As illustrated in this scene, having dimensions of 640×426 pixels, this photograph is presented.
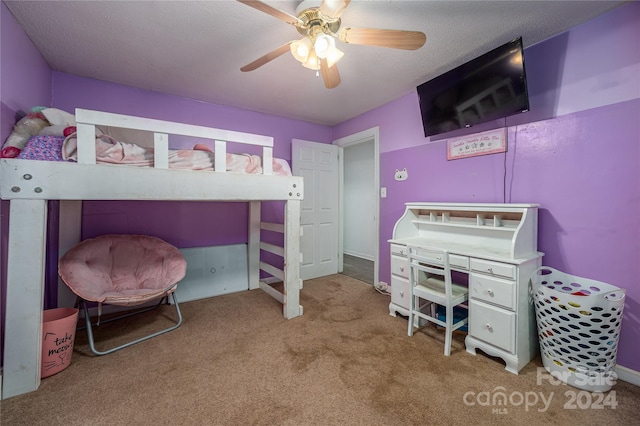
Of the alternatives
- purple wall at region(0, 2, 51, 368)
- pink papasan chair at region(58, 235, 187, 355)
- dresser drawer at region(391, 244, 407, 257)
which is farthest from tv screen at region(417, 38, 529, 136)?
purple wall at region(0, 2, 51, 368)

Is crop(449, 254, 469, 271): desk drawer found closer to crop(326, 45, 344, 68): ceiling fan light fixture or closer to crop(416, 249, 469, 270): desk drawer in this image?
crop(416, 249, 469, 270): desk drawer

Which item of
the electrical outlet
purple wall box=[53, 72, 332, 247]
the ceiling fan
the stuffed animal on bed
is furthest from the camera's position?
the electrical outlet

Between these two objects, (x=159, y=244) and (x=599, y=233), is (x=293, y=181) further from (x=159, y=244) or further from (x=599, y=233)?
(x=599, y=233)

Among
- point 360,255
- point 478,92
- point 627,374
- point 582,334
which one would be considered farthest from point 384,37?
point 360,255

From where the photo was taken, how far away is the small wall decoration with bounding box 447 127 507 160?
2102 millimetres

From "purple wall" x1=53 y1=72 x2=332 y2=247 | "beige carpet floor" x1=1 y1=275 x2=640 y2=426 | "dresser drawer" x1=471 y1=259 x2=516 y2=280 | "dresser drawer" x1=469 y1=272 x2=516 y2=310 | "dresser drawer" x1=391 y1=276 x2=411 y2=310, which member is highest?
"purple wall" x1=53 y1=72 x2=332 y2=247

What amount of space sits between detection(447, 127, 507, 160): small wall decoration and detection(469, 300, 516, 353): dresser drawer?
128 cm

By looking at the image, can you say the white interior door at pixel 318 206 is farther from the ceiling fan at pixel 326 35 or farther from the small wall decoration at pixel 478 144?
the ceiling fan at pixel 326 35

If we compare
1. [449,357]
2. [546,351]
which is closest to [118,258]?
[449,357]

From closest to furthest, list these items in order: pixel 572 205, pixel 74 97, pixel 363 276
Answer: pixel 572 205, pixel 74 97, pixel 363 276

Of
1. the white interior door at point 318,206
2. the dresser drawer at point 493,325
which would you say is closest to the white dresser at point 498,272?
the dresser drawer at point 493,325

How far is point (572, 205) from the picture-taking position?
1751mm

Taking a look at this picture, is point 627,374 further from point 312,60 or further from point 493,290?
point 312,60

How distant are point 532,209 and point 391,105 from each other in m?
1.89
